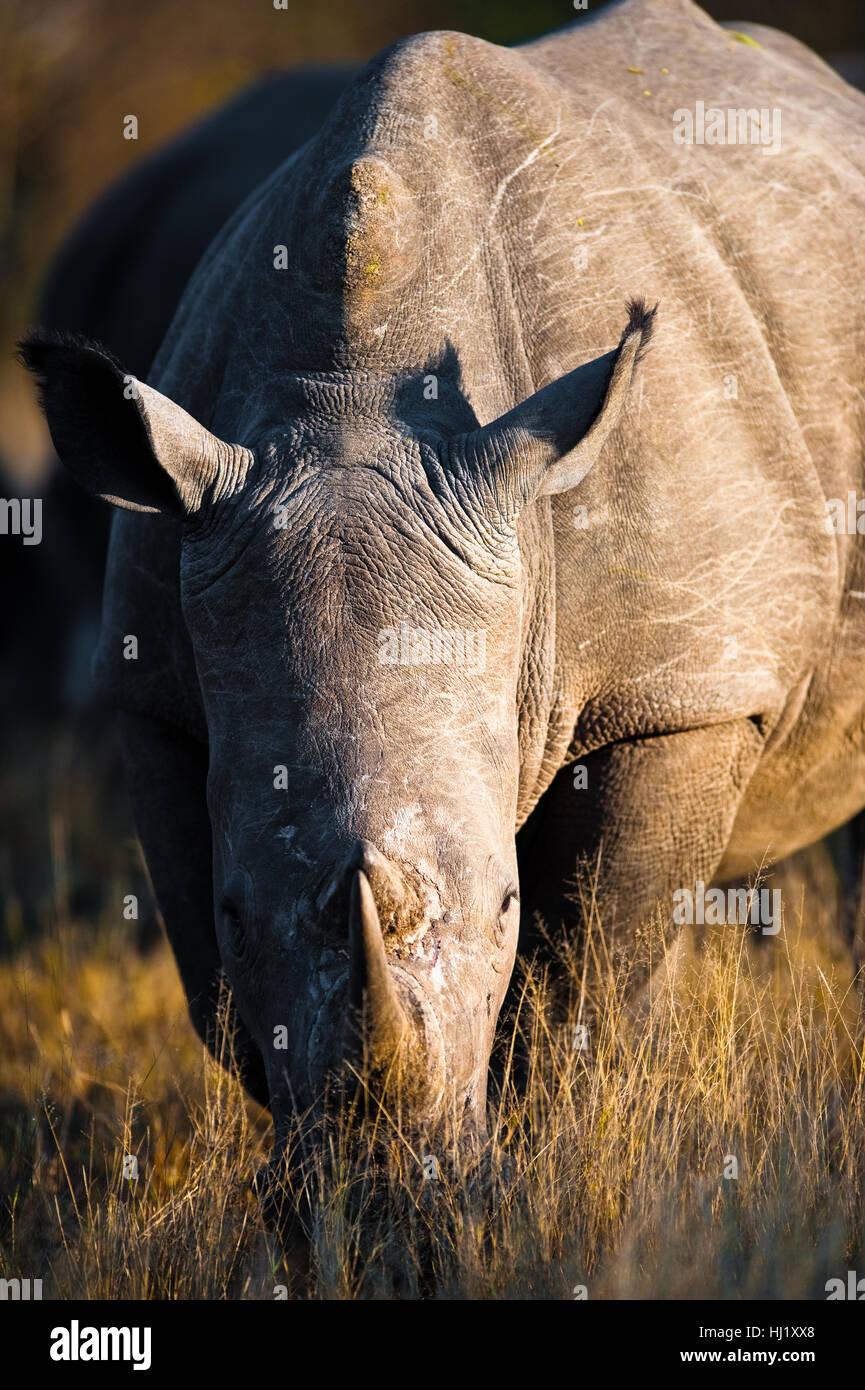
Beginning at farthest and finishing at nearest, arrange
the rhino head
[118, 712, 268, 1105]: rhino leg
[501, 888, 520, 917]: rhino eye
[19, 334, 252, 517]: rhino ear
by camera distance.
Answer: [118, 712, 268, 1105]: rhino leg
[19, 334, 252, 517]: rhino ear
[501, 888, 520, 917]: rhino eye
the rhino head

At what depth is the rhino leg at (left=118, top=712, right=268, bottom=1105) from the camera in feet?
14.0

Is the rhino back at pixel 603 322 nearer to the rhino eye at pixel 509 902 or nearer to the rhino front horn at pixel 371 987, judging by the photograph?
the rhino eye at pixel 509 902

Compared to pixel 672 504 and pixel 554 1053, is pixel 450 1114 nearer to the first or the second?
pixel 554 1053

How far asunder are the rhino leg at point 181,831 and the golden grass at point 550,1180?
0.41m

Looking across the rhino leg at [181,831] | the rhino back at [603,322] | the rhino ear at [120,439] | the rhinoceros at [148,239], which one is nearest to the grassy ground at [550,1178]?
the rhino leg at [181,831]

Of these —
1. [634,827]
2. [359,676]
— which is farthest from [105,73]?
[359,676]

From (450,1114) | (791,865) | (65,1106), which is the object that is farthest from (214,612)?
(791,865)

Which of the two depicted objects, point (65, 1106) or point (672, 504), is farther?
point (65, 1106)

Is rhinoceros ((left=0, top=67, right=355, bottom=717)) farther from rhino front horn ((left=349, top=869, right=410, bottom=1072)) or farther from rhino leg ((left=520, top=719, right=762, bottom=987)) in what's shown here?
rhino front horn ((left=349, top=869, right=410, bottom=1072))

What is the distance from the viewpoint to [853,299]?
172 inches

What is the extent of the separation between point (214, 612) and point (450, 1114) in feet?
3.99

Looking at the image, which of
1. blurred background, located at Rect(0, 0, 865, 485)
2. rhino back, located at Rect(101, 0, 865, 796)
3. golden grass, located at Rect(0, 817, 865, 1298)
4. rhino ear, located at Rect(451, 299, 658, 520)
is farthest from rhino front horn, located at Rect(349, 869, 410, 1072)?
blurred background, located at Rect(0, 0, 865, 485)

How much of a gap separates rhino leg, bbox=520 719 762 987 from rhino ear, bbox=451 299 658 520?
91 cm

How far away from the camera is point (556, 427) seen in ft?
10.9
